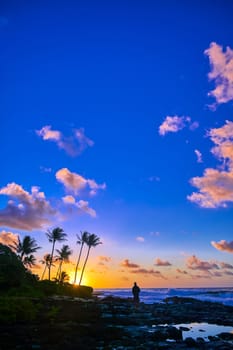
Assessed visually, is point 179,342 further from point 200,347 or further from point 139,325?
point 139,325

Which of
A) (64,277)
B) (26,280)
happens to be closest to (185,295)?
(64,277)

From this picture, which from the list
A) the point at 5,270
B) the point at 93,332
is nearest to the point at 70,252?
the point at 5,270

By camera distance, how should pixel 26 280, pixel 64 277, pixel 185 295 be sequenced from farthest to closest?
pixel 185 295, pixel 64 277, pixel 26 280

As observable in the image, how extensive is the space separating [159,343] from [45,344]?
15.3 feet

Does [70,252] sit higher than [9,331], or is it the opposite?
[70,252]

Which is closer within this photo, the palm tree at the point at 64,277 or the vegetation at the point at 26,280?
the vegetation at the point at 26,280

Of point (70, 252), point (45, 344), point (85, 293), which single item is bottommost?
point (45, 344)

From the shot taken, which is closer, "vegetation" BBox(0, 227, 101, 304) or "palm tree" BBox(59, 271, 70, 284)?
"vegetation" BBox(0, 227, 101, 304)

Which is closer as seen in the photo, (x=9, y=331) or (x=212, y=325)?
(x=9, y=331)

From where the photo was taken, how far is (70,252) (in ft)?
247

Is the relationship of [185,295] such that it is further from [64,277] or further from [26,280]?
[26,280]

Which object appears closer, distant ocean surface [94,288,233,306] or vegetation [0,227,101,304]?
vegetation [0,227,101,304]

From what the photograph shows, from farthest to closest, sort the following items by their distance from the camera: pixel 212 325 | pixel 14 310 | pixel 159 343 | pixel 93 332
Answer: pixel 212 325 → pixel 14 310 → pixel 93 332 → pixel 159 343

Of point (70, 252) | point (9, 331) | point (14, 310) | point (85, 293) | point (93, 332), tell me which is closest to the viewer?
point (9, 331)
